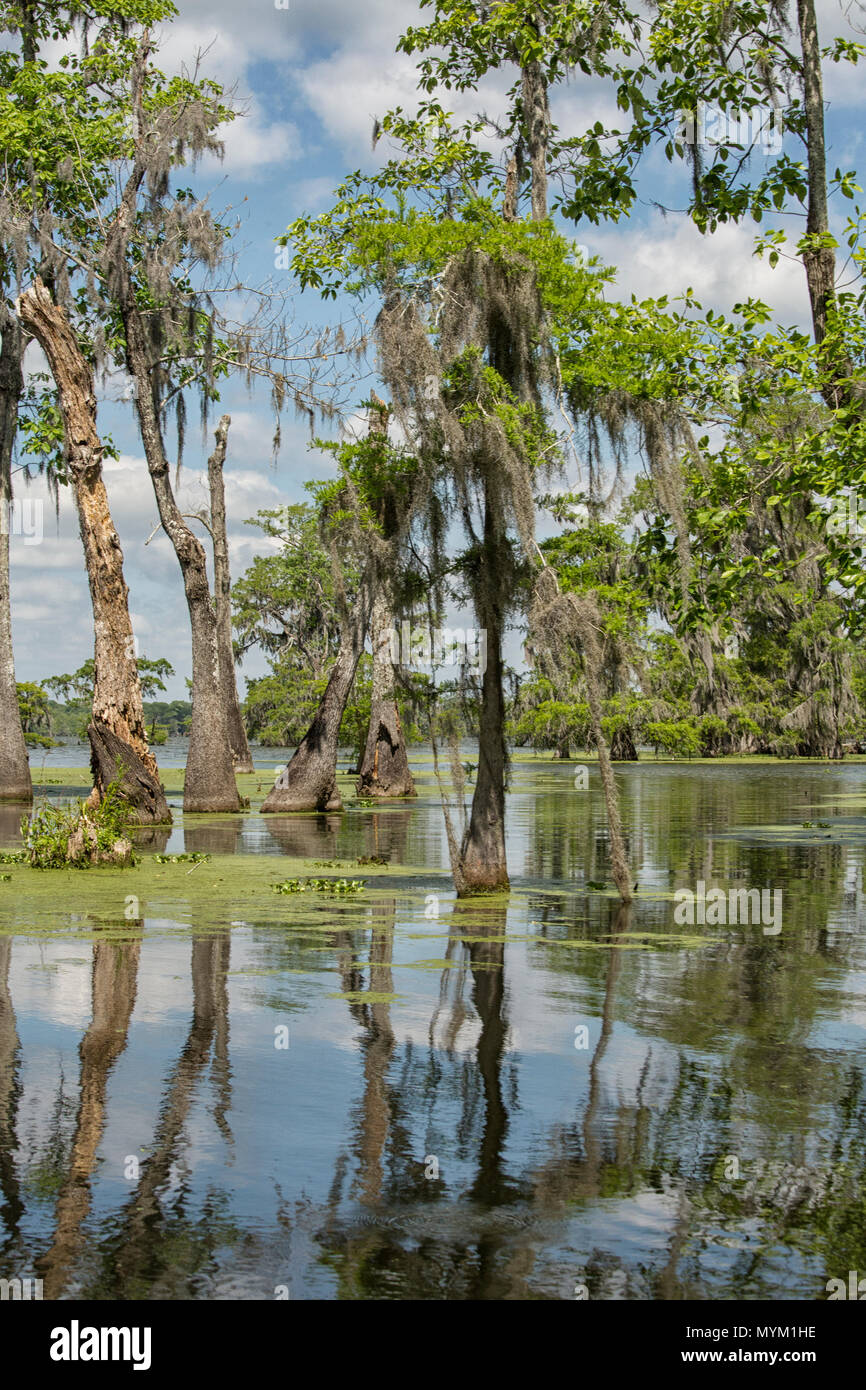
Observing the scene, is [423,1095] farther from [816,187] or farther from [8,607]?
[8,607]

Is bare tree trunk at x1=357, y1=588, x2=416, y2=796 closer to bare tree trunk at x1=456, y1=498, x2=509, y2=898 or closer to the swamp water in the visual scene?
bare tree trunk at x1=456, y1=498, x2=509, y2=898

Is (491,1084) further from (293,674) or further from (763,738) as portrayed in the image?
(293,674)

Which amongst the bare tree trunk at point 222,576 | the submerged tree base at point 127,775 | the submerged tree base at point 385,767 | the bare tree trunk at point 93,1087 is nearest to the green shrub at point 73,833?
the submerged tree base at point 127,775

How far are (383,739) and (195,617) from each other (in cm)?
839

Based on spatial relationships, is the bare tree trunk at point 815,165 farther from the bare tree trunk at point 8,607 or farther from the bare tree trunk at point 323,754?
the bare tree trunk at point 8,607

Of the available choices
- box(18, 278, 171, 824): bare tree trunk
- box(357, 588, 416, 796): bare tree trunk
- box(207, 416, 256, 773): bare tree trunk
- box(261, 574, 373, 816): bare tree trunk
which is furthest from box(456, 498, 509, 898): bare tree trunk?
box(207, 416, 256, 773): bare tree trunk

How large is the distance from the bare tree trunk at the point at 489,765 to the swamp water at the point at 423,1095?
1.56 feet

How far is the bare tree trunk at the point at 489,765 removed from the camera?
1569cm

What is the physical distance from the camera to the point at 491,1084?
8.50 m

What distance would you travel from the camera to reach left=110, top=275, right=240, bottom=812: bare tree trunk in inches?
1141

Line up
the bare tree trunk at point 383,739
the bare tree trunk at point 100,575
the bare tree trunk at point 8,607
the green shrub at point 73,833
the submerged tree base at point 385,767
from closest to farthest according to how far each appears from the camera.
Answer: the green shrub at point 73,833 < the bare tree trunk at point 100,575 < the bare tree trunk at point 8,607 < the bare tree trunk at point 383,739 < the submerged tree base at point 385,767

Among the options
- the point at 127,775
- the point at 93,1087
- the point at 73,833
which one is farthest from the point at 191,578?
the point at 93,1087

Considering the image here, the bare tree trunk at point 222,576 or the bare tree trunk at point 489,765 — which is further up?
the bare tree trunk at point 222,576
